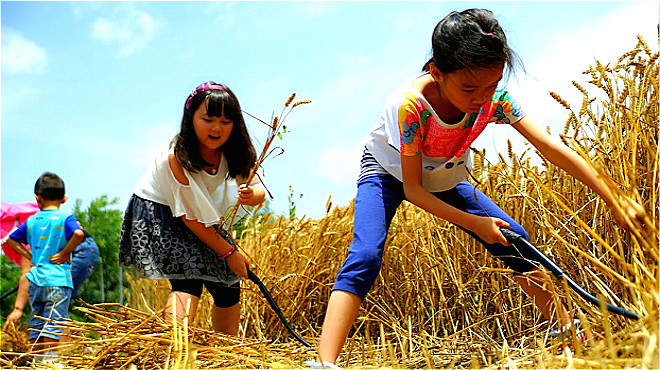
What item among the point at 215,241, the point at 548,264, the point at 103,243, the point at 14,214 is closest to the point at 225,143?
the point at 215,241

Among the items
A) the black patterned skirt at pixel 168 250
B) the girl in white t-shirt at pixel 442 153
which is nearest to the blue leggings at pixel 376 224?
the girl in white t-shirt at pixel 442 153

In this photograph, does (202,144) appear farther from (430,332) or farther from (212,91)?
(430,332)

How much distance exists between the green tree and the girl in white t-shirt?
6752 mm

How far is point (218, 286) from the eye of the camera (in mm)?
2596

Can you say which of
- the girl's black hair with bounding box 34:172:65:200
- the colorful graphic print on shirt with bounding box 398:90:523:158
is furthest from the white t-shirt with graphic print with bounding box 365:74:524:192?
the girl's black hair with bounding box 34:172:65:200

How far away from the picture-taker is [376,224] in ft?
6.16

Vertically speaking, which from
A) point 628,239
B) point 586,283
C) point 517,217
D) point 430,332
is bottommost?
point 430,332

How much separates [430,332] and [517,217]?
0.64 metres

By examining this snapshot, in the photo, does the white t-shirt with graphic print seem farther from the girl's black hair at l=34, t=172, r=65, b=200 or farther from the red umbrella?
the red umbrella

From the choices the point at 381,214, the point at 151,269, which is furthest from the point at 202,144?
the point at 381,214

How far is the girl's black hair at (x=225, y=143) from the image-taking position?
94.7 inches

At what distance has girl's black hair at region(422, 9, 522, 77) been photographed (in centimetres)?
170

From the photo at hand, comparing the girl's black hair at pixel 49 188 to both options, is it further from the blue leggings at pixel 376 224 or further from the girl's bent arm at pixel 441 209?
the girl's bent arm at pixel 441 209

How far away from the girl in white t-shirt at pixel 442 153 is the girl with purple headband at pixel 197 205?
58cm
